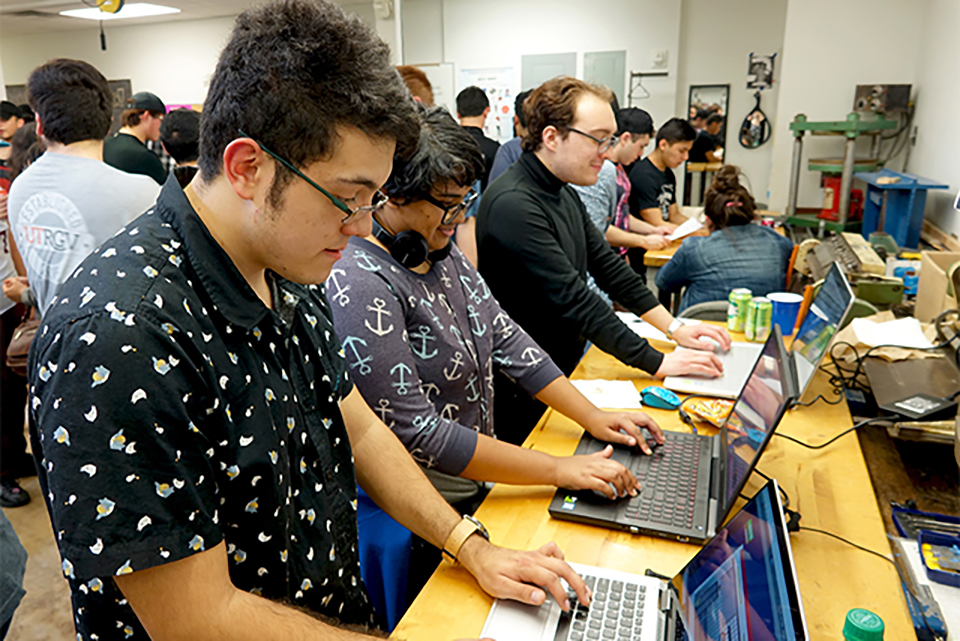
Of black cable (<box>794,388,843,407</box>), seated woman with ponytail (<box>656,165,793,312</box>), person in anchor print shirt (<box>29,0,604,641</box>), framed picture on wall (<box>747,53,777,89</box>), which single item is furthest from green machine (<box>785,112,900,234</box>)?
person in anchor print shirt (<box>29,0,604,641</box>)

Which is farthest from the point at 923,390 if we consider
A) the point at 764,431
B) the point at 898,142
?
the point at 898,142

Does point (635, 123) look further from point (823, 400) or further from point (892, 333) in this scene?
point (823, 400)

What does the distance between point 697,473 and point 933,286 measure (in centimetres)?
146

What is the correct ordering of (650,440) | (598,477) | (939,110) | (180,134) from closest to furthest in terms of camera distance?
(598,477) → (650,440) → (180,134) → (939,110)

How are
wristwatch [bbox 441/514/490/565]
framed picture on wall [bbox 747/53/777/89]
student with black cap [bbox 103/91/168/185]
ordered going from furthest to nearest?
1. framed picture on wall [bbox 747/53/777/89]
2. student with black cap [bbox 103/91/168/185]
3. wristwatch [bbox 441/514/490/565]

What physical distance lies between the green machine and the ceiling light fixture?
7.03m

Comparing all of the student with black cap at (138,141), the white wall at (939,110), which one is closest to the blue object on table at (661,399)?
the white wall at (939,110)

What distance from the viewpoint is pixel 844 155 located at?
17.0 ft

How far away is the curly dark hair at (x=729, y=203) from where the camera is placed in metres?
2.91

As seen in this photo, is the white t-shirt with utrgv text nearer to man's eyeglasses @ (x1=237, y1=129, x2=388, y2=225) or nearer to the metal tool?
man's eyeglasses @ (x1=237, y1=129, x2=388, y2=225)

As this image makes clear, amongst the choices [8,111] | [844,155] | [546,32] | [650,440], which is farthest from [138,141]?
[844,155]

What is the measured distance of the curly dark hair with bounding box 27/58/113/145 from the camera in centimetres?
217

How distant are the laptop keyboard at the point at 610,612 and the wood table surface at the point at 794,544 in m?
0.07

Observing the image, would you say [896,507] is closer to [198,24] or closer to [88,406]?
[88,406]
